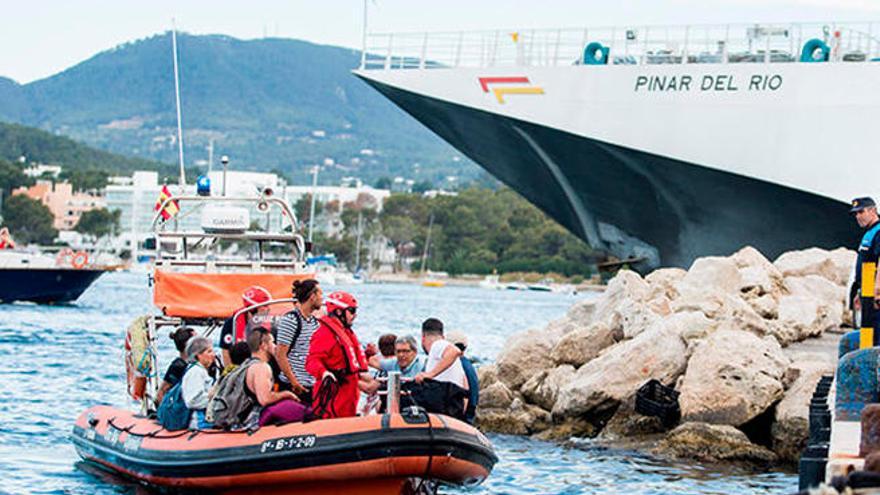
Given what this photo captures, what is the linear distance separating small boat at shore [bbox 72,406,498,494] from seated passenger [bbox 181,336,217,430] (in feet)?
1.23

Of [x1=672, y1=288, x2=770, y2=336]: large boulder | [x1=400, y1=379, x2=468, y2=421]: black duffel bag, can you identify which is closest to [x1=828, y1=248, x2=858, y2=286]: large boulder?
[x1=672, y1=288, x2=770, y2=336]: large boulder

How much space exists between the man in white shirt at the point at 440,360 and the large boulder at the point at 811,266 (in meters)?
12.6

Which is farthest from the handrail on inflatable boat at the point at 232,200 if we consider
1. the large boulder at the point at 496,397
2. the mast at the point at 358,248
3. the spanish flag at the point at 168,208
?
the mast at the point at 358,248

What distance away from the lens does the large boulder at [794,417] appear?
15.6 metres

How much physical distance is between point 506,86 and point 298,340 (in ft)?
61.4

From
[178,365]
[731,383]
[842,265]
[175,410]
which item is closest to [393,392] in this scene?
[175,410]

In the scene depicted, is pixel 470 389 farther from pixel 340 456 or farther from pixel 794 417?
pixel 794 417

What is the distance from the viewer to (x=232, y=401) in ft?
37.1

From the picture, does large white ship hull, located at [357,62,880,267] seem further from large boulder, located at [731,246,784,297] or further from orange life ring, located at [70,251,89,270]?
orange life ring, located at [70,251,89,270]

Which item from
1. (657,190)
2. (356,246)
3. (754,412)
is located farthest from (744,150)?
(356,246)

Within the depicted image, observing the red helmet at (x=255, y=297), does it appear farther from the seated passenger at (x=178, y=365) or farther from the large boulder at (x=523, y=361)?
the large boulder at (x=523, y=361)

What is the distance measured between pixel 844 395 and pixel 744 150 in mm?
18254

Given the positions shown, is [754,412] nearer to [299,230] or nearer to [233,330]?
[299,230]

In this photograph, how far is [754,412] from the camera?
1605cm
